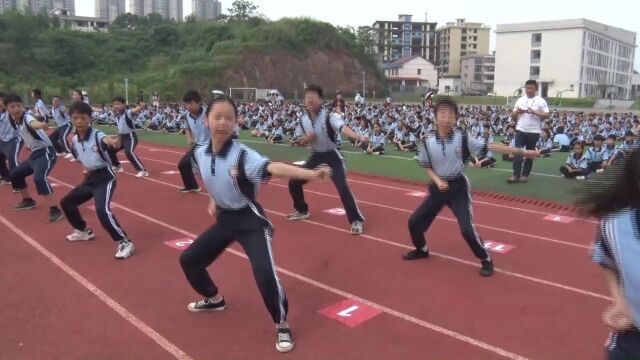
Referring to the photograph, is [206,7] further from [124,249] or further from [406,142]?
[124,249]

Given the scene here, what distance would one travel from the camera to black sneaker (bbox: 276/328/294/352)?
143 inches

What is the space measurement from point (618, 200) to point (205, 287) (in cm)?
297

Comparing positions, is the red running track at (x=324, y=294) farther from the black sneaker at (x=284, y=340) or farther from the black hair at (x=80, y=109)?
the black hair at (x=80, y=109)

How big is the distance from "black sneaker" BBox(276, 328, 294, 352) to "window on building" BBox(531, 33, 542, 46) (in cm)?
7746

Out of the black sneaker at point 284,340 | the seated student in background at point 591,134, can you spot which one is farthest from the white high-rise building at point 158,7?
the black sneaker at point 284,340

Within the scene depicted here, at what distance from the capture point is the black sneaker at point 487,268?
16.7ft

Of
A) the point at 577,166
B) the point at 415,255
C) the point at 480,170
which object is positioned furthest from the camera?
the point at 480,170

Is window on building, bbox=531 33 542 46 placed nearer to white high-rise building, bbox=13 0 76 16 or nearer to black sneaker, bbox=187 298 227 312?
white high-rise building, bbox=13 0 76 16

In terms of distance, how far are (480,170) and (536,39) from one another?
69.1 meters

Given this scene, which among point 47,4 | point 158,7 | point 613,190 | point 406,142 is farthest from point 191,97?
point 47,4

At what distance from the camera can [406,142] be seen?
16312 mm

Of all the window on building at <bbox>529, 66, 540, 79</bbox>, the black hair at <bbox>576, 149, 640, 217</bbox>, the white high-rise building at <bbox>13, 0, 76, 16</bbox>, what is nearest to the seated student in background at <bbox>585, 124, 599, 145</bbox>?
the black hair at <bbox>576, 149, 640, 217</bbox>

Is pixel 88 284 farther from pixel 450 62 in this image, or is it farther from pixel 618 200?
pixel 450 62

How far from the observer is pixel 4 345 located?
12.4 ft
